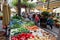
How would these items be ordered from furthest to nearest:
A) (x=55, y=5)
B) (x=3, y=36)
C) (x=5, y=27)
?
1. (x=55, y=5)
2. (x=5, y=27)
3. (x=3, y=36)

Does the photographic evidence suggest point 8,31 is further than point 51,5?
No

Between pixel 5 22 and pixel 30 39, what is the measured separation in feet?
5.32

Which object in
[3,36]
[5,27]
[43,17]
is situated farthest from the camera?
[43,17]

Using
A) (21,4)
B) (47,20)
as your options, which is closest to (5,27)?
(47,20)

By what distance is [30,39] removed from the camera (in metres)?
6.53

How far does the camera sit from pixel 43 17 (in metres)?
13.9

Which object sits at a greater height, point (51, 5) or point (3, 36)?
point (51, 5)

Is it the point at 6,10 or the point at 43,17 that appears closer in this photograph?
the point at 6,10

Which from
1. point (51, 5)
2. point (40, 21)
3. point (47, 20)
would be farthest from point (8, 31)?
point (51, 5)

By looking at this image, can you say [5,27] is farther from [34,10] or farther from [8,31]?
[34,10]

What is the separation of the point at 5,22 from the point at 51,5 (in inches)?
484

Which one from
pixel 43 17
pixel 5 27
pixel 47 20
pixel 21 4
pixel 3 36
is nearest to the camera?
pixel 3 36

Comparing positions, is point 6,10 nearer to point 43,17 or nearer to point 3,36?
point 3,36

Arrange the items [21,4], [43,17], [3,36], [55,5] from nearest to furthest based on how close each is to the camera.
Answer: [3,36], [43,17], [21,4], [55,5]
